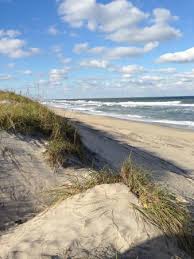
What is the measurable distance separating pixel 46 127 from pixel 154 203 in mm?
3527

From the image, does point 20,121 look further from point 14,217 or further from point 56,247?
point 56,247

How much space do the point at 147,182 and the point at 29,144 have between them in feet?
9.25

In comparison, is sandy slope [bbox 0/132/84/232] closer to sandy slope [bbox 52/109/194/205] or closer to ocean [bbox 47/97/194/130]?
sandy slope [bbox 52/109/194/205]

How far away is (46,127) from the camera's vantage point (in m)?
7.79

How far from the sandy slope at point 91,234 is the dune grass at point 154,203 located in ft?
0.33

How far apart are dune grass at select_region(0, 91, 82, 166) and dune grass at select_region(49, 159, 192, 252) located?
5.53ft

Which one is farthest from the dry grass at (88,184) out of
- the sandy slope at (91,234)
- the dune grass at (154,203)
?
the sandy slope at (91,234)

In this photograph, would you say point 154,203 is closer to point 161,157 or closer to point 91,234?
point 91,234

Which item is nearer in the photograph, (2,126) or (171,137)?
(2,126)

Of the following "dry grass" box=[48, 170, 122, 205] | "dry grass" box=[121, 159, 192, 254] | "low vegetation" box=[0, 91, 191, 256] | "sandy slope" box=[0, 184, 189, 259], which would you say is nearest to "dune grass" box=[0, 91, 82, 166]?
"low vegetation" box=[0, 91, 191, 256]

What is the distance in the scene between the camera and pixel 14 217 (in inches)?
217

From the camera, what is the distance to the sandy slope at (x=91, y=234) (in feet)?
13.7

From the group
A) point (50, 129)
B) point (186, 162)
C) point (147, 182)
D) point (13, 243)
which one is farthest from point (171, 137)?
point (13, 243)

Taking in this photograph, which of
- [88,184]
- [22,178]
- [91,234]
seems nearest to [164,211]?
[91,234]
